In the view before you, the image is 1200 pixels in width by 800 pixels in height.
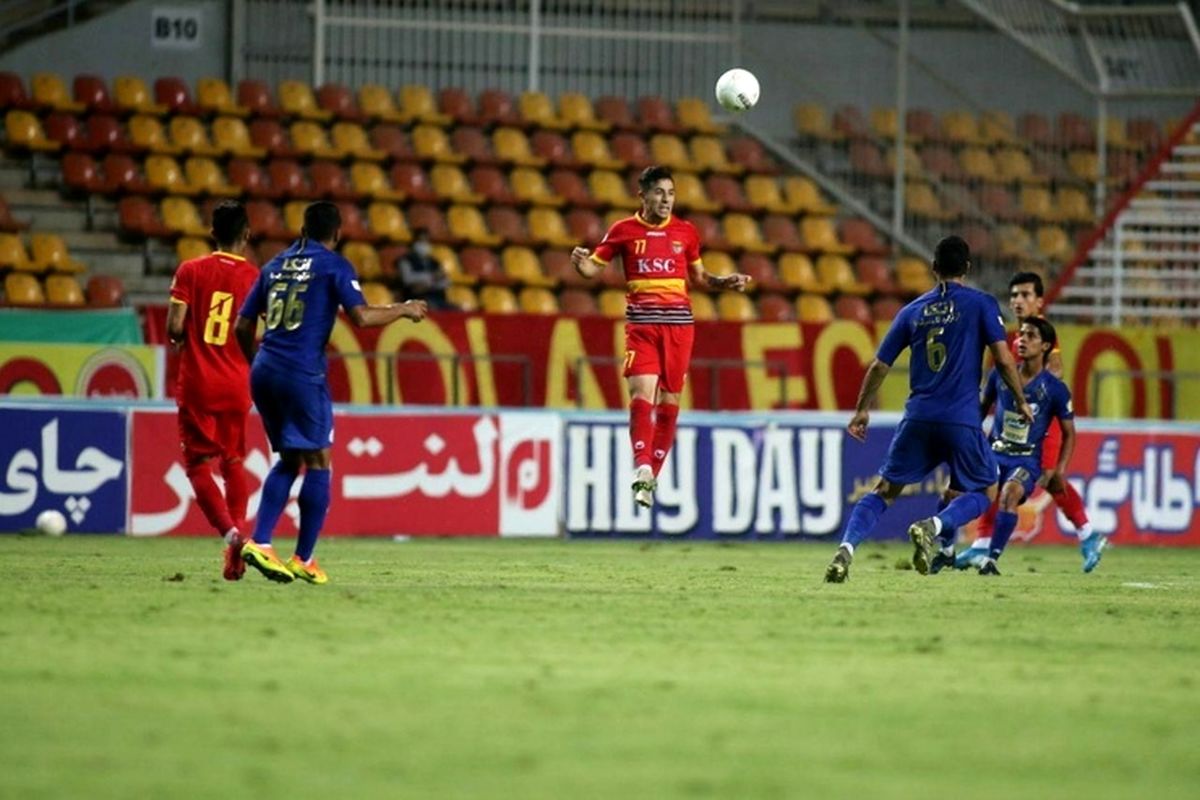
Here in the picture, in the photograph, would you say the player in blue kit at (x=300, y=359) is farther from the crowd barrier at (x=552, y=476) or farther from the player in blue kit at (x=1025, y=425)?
the crowd barrier at (x=552, y=476)

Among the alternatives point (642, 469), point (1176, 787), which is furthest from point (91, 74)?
point (1176, 787)

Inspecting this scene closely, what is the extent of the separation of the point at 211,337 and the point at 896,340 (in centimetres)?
413

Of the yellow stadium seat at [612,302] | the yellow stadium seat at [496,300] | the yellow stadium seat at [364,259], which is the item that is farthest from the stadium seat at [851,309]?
the yellow stadium seat at [364,259]

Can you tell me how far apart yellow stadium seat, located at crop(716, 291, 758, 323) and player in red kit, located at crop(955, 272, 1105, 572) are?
10848 mm

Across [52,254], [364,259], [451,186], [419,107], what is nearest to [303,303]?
[52,254]

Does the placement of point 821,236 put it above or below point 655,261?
above

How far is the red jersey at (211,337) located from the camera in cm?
1342

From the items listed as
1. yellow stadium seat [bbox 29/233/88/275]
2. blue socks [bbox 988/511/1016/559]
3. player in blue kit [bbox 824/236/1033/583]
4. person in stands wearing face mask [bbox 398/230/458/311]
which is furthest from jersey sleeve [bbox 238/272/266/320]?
yellow stadium seat [bbox 29/233/88/275]

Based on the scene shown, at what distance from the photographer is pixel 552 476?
21.6m

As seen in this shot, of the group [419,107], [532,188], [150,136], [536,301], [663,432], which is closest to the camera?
[663,432]

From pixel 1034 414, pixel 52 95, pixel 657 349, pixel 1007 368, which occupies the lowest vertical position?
pixel 1034 414

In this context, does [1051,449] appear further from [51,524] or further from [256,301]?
[51,524]

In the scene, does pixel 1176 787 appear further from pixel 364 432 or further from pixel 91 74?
pixel 91 74

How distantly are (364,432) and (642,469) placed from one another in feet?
18.9
